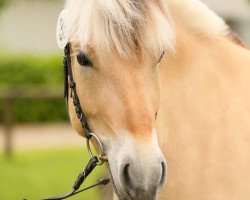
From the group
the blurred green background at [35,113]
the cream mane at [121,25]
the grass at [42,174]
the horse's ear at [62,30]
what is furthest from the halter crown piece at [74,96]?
the grass at [42,174]

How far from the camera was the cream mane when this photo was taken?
3902mm

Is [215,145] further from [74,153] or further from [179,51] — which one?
[74,153]

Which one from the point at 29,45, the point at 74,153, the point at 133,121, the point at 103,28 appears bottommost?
the point at 29,45

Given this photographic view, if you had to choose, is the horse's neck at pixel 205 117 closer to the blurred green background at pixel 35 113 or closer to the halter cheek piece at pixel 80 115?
the halter cheek piece at pixel 80 115

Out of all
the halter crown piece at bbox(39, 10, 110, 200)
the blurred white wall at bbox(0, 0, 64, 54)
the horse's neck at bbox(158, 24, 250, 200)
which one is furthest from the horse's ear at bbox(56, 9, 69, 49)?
the blurred white wall at bbox(0, 0, 64, 54)

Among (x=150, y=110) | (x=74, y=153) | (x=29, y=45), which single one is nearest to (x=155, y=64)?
(x=150, y=110)

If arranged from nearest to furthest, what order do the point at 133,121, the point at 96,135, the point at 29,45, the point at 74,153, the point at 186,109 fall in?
1. the point at 133,121
2. the point at 96,135
3. the point at 186,109
4. the point at 74,153
5. the point at 29,45

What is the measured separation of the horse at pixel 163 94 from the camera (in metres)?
3.81

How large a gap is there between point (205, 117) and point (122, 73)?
0.67 meters

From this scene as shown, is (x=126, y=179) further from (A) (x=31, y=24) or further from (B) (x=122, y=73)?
(A) (x=31, y=24)

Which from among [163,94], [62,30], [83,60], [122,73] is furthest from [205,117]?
[62,30]

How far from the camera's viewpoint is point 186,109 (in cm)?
436

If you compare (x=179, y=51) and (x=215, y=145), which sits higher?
(x=179, y=51)

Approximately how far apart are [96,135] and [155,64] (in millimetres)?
465
